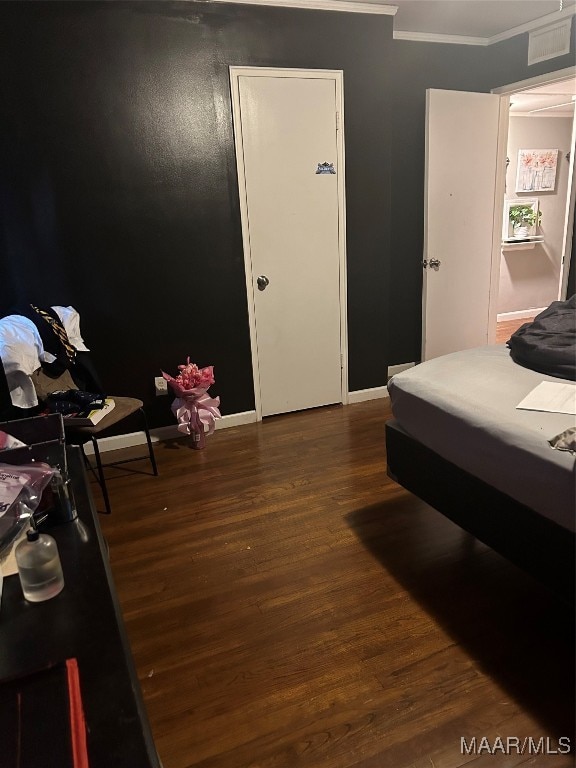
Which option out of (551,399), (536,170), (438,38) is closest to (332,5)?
(438,38)

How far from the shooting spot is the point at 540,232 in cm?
649

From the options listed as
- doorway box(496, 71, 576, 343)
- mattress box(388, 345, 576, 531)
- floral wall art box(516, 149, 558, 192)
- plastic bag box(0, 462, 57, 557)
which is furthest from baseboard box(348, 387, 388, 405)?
floral wall art box(516, 149, 558, 192)

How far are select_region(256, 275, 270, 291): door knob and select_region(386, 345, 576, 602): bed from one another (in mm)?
1556

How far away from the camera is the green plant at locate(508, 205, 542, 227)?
6297 millimetres

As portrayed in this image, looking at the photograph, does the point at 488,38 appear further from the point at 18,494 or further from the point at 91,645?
the point at 91,645

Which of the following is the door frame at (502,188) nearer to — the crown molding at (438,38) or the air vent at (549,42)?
the air vent at (549,42)

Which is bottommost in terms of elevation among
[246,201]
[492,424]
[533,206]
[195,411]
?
[195,411]

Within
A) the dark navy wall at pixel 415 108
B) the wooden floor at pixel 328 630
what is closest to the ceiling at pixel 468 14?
the dark navy wall at pixel 415 108

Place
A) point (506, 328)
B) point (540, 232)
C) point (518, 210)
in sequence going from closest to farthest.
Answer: point (506, 328) < point (518, 210) < point (540, 232)

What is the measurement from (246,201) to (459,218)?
1887 millimetres

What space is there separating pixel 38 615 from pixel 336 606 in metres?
1.26

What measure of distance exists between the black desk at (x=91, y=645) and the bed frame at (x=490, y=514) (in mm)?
1241

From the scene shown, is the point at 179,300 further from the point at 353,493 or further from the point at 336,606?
the point at 336,606

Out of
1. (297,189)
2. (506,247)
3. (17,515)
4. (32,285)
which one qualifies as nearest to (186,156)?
(297,189)
